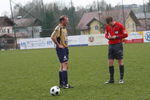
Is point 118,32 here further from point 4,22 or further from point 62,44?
point 4,22

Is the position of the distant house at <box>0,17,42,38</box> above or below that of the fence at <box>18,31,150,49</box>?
above

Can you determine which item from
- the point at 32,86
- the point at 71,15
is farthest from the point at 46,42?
the point at 32,86

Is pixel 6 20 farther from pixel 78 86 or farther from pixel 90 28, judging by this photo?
pixel 78 86

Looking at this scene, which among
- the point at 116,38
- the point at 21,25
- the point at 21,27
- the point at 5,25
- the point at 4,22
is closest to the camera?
the point at 116,38

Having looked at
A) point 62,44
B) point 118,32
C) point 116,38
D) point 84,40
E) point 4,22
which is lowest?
point 84,40

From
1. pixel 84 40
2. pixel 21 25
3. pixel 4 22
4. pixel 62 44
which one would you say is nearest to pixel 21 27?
pixel 21 25

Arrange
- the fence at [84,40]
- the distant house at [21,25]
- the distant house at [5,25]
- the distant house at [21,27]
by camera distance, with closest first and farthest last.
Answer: the fence at [84,40]
the distant house at [21,27]
the distant house at [21,25]
the distant house at [5,25]

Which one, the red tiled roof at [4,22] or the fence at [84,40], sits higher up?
the red tiled roof at [4,22]

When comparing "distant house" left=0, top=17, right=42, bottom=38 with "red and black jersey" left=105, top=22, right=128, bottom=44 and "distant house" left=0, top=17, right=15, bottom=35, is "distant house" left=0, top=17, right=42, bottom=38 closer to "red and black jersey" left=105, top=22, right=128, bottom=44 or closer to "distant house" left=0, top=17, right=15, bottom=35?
"distant house" left=0, top=17, right=15, bottom=35

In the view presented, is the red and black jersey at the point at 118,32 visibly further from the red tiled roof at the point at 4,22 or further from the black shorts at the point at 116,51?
the red tiled roof at the point at 4,22

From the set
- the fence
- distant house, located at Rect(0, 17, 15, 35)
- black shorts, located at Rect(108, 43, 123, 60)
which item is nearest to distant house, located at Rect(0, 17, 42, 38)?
distant house, located at Rect(0, 17, 15, 35)

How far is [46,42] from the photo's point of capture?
146 feet

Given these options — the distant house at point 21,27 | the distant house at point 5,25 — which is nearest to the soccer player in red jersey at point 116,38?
the distant house at point 21,27

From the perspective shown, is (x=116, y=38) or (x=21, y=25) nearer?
(x=116, y=38)
